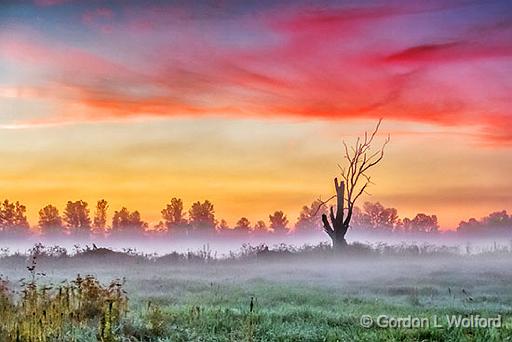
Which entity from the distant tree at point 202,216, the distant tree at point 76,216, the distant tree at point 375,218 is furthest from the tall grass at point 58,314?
the distant tree at point 375,218

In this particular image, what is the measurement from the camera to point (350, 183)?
1359 centimetres

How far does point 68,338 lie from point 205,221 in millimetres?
6828

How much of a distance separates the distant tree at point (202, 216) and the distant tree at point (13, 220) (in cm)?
265

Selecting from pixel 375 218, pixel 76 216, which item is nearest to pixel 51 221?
pixel 76 216

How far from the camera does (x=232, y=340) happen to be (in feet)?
17.4

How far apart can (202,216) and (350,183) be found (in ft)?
10.9

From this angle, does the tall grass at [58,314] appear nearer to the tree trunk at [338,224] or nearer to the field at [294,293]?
the field at [294,293]

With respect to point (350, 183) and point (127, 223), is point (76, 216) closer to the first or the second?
Answer: point (127, 223)

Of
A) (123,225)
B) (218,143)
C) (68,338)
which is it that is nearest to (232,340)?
(68,338)

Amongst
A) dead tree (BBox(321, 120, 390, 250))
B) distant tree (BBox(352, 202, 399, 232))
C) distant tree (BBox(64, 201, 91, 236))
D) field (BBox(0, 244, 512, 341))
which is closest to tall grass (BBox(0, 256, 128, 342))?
field (BBox(0, 244, 512, 341))

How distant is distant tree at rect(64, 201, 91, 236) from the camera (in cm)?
1102

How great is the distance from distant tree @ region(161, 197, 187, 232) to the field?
750 mm

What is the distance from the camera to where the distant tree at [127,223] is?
11.0m

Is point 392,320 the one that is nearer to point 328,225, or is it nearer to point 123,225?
point 123,225
